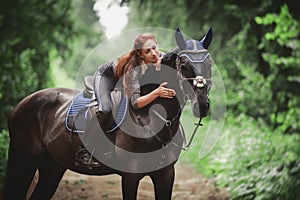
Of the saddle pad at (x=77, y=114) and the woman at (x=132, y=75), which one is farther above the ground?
the woman at (x=132, y=75)

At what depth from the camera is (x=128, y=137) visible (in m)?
3.65

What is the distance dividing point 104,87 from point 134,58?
15.7 inches

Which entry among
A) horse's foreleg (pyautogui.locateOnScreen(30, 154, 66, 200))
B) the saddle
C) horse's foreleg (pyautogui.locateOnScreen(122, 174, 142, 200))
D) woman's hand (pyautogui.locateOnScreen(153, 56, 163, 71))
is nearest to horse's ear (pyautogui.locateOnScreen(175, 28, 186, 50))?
woman's hand (pyautogui.locateOnScreen(153, 56, 163, 71))

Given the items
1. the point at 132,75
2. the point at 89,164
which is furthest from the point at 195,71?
the point at 89,164

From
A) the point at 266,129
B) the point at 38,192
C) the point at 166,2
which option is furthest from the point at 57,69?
the point at 38,192

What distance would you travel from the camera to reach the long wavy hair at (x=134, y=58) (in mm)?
3508

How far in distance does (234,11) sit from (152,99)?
6.87 meters

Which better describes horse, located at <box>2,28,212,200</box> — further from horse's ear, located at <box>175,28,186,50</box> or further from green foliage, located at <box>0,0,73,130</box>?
green foliage, located at <box>0,0,73,130</box>

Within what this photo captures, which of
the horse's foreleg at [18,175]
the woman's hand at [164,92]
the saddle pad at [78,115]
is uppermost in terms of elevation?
the woman's hand at [164,92]

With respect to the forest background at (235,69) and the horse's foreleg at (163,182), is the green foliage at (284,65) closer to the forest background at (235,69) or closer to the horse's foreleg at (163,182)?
the forest background at (235,69)

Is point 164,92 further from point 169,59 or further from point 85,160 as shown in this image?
point 85,160

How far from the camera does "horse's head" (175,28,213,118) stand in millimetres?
3262

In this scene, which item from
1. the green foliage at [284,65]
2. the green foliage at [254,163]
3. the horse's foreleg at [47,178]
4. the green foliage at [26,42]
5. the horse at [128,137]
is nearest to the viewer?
the horse at [128,137]

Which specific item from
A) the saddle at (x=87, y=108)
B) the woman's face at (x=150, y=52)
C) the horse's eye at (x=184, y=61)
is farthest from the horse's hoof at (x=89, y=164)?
the horse's eye at (x=184, y=61)
